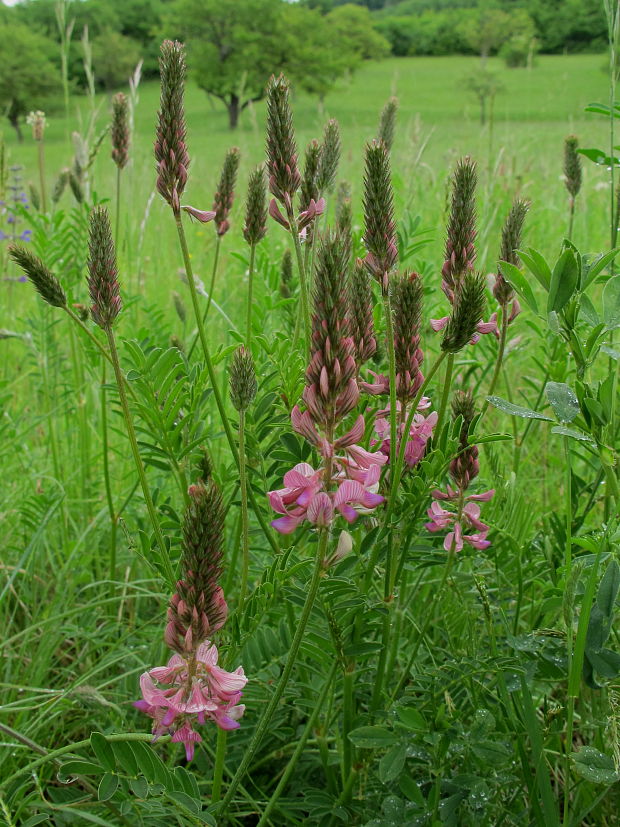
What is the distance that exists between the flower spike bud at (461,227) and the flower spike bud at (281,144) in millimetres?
261

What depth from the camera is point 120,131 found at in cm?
189

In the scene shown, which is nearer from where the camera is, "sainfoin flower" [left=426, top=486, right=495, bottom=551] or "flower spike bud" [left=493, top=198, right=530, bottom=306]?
"sainfoin flower" [left=426, top=486, right=495, bottom=551]

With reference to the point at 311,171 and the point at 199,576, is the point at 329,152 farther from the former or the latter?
the point at 199,576

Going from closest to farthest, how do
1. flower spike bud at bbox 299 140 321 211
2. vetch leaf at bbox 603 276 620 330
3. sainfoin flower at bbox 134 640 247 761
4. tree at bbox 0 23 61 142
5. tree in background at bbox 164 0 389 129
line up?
sainfoin flower at bbox 134 640 247 761
vetch leaf at bbox 603 276 620 330
flower spike bud at bbox 299 140 321 211
tree at bbox 0 23 61 142
tree in background at bbox 164 0 389 129

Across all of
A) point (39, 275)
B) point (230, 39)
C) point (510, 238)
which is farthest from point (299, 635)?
point (230, 39)

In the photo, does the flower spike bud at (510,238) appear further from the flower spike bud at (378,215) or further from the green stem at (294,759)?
the green stem at (294,759)

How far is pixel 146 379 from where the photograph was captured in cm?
133

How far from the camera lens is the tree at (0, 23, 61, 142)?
31.5 metres

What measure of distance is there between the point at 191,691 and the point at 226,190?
1106 mm

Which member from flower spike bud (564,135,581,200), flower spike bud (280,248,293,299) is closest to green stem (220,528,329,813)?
flower spike bud (280,248,293,299)

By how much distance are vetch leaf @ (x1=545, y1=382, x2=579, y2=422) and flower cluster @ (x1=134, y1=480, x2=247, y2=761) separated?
1.55 feet

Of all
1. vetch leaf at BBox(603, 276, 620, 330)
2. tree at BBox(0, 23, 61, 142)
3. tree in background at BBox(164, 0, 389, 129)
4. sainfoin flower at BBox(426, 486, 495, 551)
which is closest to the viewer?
vetch leaf at BBox(603, 276, 620, 330)

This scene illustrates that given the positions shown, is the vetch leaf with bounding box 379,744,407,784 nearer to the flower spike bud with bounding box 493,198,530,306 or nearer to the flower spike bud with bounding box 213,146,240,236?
the flower spike bud with bounding box 493,198,530,306

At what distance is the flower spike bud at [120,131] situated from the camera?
188 centimetres
